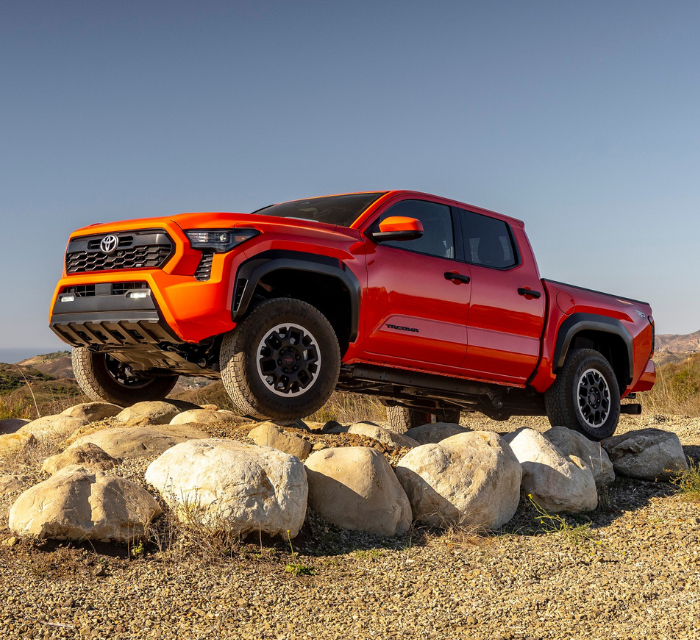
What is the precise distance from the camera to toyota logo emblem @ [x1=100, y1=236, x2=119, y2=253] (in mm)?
6023

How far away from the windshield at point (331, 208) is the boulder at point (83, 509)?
2.93 meters

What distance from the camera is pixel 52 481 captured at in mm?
4746

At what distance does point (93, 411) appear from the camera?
7.74 m

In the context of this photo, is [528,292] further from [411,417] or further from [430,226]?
[411,417]

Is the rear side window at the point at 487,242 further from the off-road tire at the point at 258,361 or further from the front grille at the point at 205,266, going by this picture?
the front grille at the point at 205,266

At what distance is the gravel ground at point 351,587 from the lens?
395 cm

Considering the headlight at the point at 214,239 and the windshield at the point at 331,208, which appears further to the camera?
the windshield at the point at 331,208

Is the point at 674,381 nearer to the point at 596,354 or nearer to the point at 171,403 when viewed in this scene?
the point at 596,354

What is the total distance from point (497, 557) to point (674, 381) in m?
16.4

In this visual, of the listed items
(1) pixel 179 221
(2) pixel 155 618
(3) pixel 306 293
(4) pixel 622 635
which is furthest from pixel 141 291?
(4) pixel 622 635

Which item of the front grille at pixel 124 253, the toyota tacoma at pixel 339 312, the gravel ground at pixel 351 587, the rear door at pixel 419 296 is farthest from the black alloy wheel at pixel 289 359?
the gravel ground at pixel 351 587

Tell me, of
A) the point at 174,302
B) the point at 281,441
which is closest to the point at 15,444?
the point at 174,302

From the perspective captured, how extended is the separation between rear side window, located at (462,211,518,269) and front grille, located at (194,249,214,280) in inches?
106

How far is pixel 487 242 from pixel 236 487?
4006 mm
